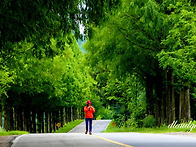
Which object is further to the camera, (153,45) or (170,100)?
(170,100)

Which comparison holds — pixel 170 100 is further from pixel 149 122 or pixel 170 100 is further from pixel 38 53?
pixel 38 53

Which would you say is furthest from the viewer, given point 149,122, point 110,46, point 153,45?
point 149,122

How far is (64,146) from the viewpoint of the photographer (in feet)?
41.8

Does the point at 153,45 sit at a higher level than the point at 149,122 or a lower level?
higher

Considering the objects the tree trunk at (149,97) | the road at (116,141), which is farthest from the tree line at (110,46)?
the road at (116,141)

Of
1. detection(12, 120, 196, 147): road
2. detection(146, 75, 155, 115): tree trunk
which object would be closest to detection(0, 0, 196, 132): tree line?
detection(146, 75, 155, 115): tree trunk

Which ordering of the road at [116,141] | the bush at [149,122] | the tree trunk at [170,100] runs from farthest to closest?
the bush at [149,122] < the tree trunk at [170,100] < the road at [116,141]

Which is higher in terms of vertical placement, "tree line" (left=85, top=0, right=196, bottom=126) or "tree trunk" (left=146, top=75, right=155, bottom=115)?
"tree line" (left=85, top=0, right=196, bottom=126)

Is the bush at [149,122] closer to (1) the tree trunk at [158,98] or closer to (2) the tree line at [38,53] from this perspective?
(1) the tree trunk at [158,98]

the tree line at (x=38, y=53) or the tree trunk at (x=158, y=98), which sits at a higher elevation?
the tree line at (x=38, y=53)

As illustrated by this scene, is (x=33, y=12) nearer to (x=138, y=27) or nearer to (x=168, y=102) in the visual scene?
(x=138, y=27)

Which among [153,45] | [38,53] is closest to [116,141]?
[38,53]

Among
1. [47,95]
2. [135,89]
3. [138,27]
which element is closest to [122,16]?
[138,27]

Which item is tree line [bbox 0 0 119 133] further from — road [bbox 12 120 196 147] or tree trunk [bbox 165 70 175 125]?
tree trunk [bbox 165 70 175 125]
